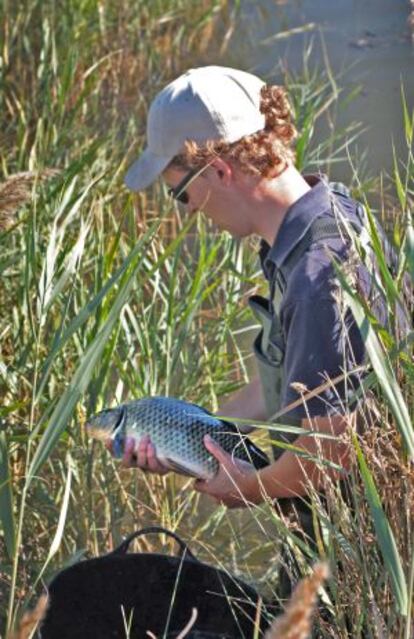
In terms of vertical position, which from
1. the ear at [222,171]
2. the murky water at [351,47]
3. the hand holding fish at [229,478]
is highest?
the ear at [222,171]

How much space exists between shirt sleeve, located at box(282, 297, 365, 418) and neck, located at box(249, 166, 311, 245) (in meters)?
0.26

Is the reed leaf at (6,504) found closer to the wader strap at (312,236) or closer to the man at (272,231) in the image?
the man at (272,231)

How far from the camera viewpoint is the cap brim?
9.75 ft

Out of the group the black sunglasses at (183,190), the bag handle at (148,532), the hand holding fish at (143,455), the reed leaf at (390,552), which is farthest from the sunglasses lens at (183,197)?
the reed leaf at (390,552)

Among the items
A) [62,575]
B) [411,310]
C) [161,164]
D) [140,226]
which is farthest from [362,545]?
[140,226]

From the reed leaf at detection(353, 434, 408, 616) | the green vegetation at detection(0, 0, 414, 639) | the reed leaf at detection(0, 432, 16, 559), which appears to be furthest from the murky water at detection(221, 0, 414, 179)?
the reed leaf at detection(353, 434, 408, 616)

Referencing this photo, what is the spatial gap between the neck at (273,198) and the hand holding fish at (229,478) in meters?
0.40

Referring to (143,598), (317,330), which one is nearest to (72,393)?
(317,330)

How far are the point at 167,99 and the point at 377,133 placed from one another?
453 centimetres

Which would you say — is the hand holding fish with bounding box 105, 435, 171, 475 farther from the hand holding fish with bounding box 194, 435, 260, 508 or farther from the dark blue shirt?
the dark blue shirt

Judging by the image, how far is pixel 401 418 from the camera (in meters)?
2.00

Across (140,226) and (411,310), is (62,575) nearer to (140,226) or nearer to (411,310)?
(411,310)

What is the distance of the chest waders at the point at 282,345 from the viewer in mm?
2656

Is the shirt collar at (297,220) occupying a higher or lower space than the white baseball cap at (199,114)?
lower
